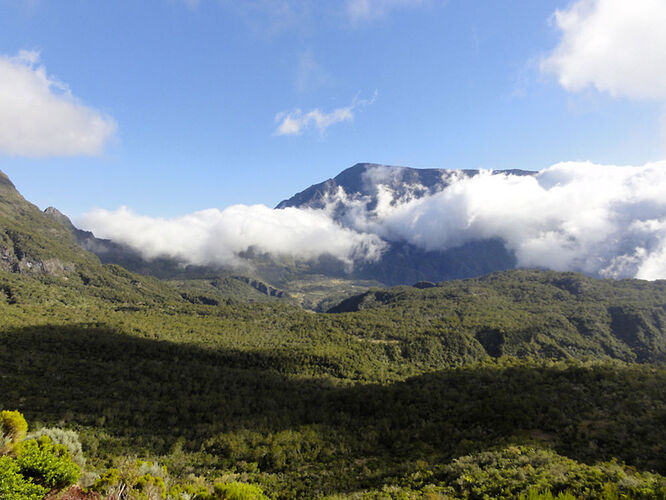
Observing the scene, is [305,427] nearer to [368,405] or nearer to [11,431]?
[368,405]

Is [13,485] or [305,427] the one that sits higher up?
[13,485]

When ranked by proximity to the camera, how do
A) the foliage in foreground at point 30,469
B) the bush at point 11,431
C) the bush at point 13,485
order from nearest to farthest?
the bush at point 13,485 → the foliage in foreground at point 30,469 → the bush at point 11,431

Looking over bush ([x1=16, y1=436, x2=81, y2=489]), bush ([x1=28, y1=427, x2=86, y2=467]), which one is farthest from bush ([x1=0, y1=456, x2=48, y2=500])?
bush ([x1=28, y1=427, x2=86, y2=467])

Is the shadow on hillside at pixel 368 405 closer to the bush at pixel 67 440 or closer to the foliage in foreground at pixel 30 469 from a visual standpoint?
the bush at pixel 67 440

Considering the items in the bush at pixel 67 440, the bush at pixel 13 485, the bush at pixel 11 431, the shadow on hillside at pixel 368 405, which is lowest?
the shadow on hillside at pixel 368 405

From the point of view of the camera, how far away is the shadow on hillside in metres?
42.8

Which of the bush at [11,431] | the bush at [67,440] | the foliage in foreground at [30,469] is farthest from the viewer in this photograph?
the bush at [67,440]

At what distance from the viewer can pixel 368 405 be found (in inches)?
2840

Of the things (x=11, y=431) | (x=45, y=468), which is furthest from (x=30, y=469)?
(x=11, y=431)

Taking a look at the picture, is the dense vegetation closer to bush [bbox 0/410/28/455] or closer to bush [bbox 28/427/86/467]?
bush [bbox 0/410/28/455]

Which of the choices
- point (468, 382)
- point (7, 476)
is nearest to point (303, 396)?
point (468, 382)

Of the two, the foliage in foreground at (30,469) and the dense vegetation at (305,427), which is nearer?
the foliage in foreground at (30,469)

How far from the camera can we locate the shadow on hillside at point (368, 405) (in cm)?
4281

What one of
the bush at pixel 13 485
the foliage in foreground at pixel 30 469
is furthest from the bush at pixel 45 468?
the bush at pixel 13 485
